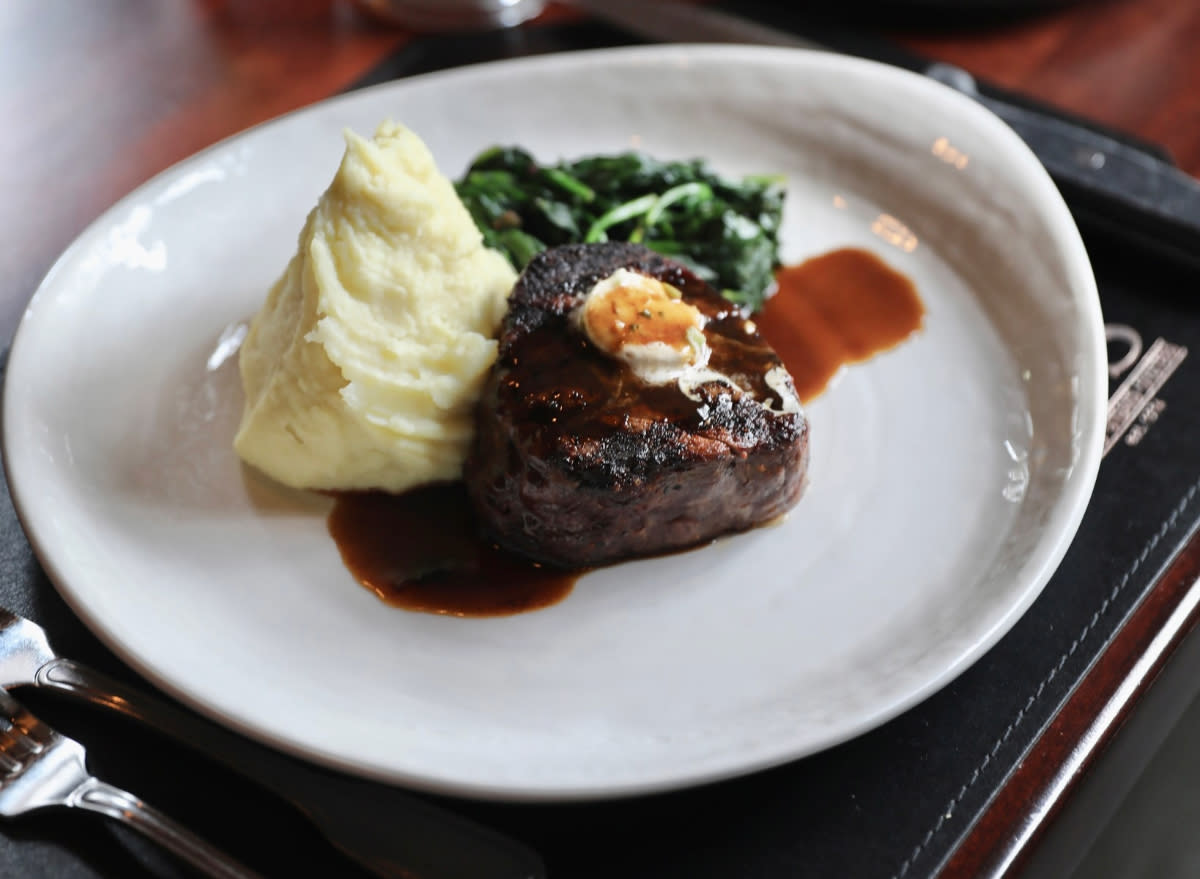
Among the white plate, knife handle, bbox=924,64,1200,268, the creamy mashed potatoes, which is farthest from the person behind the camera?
knife handle, bbox=924,64,1200,268

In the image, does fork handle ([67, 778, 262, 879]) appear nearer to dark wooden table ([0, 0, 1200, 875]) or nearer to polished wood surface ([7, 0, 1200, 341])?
dark wooden table ([0, 0, 1200, 875])

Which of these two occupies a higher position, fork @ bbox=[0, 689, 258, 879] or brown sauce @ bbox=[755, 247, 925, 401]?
brown sauce @ bbox=[755, 247, 925, 401]

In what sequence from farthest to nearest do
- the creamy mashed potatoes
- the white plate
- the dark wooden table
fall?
the dark wooden table → the creamy mashed potatoes → the white plate

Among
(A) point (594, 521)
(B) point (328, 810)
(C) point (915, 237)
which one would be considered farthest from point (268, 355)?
(C) point (915, 237)

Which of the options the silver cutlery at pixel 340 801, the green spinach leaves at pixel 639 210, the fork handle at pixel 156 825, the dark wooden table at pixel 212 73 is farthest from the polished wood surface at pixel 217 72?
the fork handle at pixel 156 825

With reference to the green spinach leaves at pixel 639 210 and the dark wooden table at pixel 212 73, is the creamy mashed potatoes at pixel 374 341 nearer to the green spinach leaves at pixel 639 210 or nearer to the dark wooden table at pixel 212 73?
the green spinach leaves at pixel 639 210

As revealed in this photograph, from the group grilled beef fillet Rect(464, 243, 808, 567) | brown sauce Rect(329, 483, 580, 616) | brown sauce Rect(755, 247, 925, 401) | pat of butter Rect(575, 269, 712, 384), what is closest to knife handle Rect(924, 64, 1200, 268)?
brown sauce Rect(755, 247, 925, 401)
